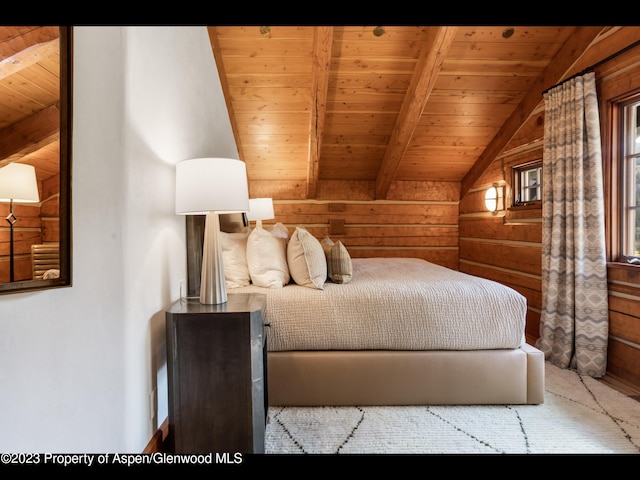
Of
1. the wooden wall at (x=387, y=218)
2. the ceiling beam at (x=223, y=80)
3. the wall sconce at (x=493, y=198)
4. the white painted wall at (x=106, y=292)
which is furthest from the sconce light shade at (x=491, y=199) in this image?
the white painted wall at (x=106, y=292)

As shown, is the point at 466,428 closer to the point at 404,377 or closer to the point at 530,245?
the point at 404,377

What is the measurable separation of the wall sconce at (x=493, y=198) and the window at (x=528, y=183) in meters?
0.22

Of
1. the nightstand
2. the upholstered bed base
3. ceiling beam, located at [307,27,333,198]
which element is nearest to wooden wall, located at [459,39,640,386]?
the upholstered bed base

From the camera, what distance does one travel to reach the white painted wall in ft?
3.05

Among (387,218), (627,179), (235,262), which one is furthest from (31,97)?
(387,218)

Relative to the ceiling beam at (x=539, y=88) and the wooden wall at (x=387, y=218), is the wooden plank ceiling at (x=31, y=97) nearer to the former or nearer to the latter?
the ceiling beam at (x=539, y=88)

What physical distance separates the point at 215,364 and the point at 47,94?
1.11 m

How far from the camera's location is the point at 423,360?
1.92m

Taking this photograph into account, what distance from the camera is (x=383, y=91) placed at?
132 inches

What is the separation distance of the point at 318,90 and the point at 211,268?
7.14ft

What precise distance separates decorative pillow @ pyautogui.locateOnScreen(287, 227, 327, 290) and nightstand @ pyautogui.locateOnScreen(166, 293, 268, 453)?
2.37ft

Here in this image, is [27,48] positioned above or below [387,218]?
above

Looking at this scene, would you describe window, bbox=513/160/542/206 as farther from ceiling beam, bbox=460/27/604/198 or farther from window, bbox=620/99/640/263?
window, bbox=620/99/640/263
